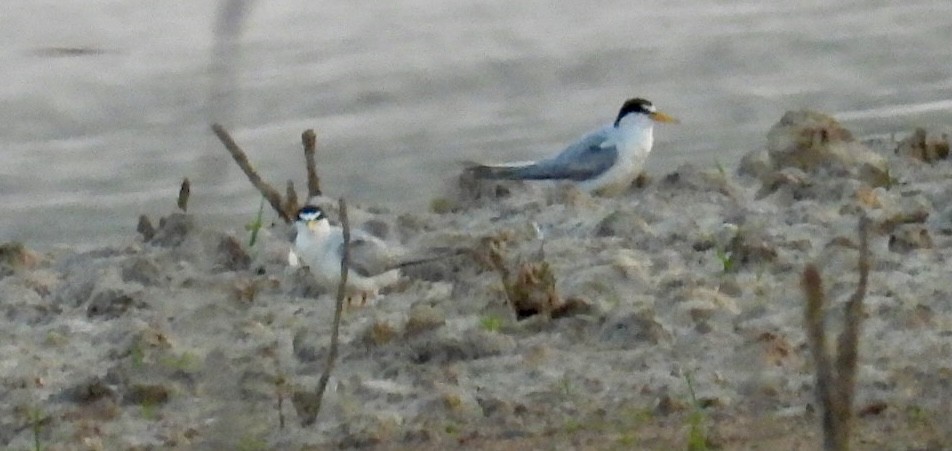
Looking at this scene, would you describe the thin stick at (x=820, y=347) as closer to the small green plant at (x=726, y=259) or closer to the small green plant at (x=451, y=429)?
the small green plant at (x=451, y=429)

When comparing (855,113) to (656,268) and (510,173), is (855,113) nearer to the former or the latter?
(510,173)

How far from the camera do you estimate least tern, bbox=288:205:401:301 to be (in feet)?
20.9

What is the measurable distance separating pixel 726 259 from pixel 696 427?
6.00 ft

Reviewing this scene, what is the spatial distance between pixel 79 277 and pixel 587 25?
4.29 m

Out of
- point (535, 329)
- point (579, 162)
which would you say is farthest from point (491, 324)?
point (579, 162)

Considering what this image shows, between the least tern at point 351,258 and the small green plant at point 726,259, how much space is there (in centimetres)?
102

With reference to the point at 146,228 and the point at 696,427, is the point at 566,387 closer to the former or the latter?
the point at 696,427

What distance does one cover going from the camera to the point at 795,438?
442 cm

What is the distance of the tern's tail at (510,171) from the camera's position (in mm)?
7746

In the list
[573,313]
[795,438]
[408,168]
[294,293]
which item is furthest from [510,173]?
[795,438]

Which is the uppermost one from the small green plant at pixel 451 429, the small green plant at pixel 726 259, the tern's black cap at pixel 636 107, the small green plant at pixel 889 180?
the small green plant at pixel 451 429

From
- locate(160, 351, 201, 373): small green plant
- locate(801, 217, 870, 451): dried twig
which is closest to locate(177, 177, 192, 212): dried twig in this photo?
locate(160, 351, 201, 373): small green plant

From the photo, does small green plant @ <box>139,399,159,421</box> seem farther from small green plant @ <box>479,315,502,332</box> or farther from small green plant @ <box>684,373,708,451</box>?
small green plant @ <box>684,373,708,451</box>

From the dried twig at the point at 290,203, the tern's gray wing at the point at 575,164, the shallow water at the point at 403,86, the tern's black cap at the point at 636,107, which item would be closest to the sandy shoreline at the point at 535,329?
the dried twig at the point at 290,203
